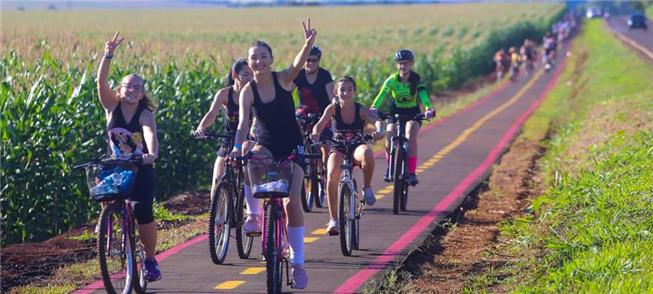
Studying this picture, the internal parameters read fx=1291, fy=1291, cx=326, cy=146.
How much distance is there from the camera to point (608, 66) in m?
50.8

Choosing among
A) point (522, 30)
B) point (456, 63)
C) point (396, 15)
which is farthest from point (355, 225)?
point (396, 15)

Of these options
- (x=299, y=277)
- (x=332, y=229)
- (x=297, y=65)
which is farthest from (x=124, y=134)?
(x=332, y=229)

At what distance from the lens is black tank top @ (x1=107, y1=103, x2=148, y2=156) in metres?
9.96

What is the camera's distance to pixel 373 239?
43.6ft

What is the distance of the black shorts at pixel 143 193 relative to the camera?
9.87 m

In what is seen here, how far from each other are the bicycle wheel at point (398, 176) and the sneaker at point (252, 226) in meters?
4.34

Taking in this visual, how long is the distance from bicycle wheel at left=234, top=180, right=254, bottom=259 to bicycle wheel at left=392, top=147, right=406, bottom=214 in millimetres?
3372

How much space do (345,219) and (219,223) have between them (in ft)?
4.34

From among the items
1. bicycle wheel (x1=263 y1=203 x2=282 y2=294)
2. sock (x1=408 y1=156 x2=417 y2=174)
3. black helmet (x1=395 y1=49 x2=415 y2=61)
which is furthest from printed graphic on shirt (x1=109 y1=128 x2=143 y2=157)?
sock (x1=408 y1=156 x2=417 y2=174)

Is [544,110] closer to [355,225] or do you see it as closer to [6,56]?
[6,56]

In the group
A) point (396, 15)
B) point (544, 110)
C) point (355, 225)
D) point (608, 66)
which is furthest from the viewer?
point (396, 15)

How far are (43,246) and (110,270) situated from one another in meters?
3.58

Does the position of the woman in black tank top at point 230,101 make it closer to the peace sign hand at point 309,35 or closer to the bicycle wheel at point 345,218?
the bicycle wheel at point 345,218

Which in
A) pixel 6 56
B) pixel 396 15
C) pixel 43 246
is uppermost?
pixel 6 56
